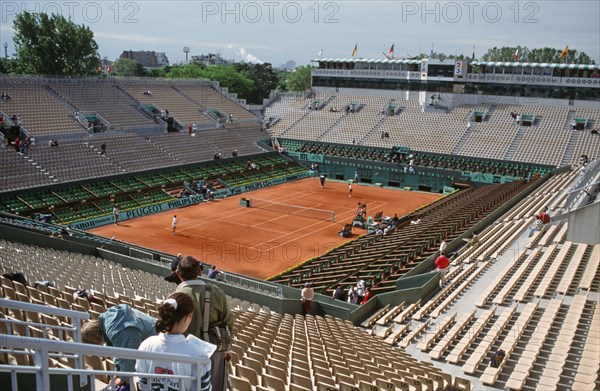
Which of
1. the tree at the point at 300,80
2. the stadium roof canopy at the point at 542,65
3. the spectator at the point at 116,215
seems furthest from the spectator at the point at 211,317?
the tree at the point at 300,80

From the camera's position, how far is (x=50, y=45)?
6500 cm

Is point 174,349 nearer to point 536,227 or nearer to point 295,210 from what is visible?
point 536,227

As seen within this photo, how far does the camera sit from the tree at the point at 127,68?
456 feet

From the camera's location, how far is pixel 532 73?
190 feet

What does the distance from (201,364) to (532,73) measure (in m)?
60.7

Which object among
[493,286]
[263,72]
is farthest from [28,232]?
[263,72]

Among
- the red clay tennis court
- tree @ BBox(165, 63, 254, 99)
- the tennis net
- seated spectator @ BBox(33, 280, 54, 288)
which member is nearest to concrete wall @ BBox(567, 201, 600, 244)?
seated spectator @ BBox(33, 280, 54, 288)

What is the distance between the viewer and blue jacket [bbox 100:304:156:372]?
5.44 metres

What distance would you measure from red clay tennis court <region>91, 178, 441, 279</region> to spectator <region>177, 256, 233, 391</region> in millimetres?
21099

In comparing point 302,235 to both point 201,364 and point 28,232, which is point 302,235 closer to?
point 28,232

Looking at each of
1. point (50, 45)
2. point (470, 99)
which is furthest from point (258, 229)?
point (50, 45)

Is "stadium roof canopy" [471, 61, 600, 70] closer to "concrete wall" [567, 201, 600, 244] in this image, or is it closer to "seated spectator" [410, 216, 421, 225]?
"seated spectator" [410, 216, 421, 225]

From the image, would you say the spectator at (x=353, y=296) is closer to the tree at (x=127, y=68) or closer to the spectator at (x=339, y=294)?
the spectator at (x=339, y=294)

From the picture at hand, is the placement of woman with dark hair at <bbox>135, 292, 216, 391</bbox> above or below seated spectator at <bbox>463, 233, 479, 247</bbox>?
above
